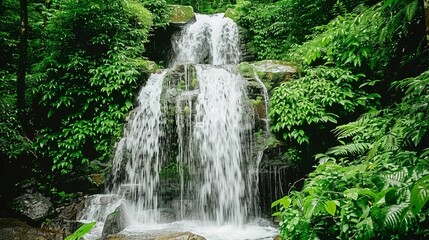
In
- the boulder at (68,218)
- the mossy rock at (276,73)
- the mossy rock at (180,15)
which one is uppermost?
the mossy rock at (180,15)

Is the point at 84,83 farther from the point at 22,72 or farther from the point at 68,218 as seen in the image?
the point at 68,218

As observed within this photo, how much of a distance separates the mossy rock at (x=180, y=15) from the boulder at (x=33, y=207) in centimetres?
951

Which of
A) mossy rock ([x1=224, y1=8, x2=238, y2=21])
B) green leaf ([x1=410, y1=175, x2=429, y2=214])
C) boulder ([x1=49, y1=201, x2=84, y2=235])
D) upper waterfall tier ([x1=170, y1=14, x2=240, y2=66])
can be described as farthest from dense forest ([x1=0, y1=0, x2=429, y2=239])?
mossy rock ([x1=224, y1=8, x2=238, y2=21])

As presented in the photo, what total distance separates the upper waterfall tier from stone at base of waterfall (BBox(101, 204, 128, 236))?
8154 millimetres

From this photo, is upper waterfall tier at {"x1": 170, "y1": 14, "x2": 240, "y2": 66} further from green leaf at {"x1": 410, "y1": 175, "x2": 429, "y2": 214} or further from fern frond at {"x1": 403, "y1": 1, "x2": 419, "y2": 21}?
green leaf at {"x1": 410, "y1": 175, "x2": 429, "y2": 214}

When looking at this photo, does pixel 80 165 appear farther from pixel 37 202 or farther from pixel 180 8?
pixel 180 8

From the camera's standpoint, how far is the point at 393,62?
18.2ft

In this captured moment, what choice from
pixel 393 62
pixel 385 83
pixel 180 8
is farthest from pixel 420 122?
pixel 180 8

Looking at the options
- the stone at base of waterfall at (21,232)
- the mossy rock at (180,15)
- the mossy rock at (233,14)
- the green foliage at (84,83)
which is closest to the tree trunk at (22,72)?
the green foliage at (84,83)

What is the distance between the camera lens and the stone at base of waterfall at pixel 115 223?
580cm

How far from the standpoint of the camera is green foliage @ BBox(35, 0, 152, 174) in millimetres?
8031

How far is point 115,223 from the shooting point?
19.4 ft

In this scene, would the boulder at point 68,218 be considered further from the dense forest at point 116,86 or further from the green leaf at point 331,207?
the green leaf at point 331,207

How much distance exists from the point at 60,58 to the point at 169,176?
5044mm
